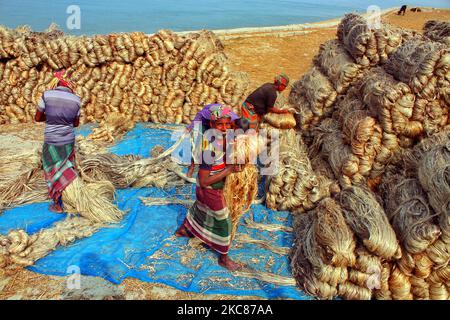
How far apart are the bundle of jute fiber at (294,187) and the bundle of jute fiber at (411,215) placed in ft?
3.34

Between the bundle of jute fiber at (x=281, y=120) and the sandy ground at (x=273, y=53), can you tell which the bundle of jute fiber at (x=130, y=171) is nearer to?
the bundle of jute fiber at (x=281, y=120)

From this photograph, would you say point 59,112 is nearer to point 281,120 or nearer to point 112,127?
point 112,127

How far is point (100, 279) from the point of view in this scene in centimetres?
375

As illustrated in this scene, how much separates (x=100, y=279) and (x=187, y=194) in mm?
1976

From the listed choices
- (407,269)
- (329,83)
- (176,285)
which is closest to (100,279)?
(176,285)

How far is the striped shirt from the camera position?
425cm

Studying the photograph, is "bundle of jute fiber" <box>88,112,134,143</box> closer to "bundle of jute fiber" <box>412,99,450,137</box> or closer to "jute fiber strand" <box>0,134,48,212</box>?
"jute fiber strand" <box>0,134,48,212</box>

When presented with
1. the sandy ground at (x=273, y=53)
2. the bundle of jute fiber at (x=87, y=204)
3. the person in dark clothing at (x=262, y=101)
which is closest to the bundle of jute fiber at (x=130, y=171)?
the bundle of jute fiber at (x=87, y=204)

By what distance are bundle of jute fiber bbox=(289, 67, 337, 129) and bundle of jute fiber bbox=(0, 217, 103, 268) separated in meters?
3.56

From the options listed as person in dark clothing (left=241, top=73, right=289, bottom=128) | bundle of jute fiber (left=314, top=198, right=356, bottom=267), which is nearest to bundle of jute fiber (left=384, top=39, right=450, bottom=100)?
bundle of jute fiber (left=314, top=198, right=356, bottom=267)

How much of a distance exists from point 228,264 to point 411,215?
1904 millimetres

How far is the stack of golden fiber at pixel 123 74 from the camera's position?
757cm

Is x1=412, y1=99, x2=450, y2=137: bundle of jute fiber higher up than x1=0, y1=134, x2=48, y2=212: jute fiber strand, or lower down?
higher up

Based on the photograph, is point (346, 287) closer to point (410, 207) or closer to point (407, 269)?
point (407, 269)
